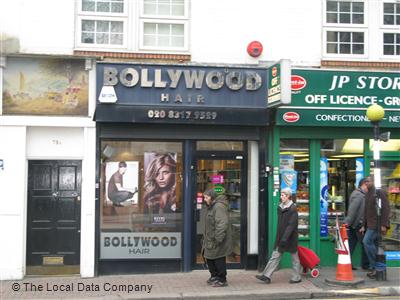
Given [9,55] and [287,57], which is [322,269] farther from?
[9,55]

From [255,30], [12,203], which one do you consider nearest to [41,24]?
[12,203]

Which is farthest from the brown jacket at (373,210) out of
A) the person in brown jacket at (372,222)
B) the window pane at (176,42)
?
the window pane at (176,42)

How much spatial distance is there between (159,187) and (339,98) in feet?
13.6

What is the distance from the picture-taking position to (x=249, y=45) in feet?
38.5

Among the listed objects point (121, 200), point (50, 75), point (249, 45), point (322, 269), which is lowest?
point (322, 269)

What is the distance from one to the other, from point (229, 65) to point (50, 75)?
3604mm

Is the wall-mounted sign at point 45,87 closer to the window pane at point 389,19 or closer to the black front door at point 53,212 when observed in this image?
the black front door at point 53,212

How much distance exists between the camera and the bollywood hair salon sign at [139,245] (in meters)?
11.3

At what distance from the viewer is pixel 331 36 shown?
1223 cm

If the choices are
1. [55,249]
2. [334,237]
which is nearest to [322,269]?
[334,237]

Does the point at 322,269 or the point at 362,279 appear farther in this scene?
the point at 322,269

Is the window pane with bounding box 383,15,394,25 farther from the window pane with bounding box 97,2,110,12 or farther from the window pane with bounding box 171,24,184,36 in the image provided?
the window pane with bounding box 97,2,110,12

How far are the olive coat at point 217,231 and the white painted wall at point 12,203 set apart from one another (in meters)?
3.67

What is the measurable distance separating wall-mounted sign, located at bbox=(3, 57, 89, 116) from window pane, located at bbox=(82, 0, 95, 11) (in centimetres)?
119
